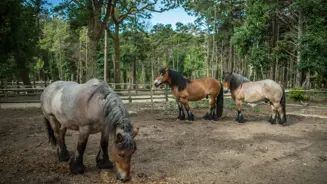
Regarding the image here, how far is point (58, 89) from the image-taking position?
3.95 metres

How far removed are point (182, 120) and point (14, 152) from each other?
17.1ft

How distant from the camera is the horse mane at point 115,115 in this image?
287 centimetres

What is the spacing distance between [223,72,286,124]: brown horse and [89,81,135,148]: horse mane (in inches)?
215

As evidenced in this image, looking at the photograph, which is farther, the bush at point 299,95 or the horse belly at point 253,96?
the bush at point 299,95

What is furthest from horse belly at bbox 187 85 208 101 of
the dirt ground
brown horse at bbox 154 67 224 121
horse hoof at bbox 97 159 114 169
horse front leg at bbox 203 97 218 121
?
horse hoof at bbox 97 159 114 169

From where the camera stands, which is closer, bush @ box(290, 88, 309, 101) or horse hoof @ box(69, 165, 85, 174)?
horse hoof @ box(69, 165, 85, 174)

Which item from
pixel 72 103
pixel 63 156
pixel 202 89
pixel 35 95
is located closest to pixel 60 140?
pixel 63 156

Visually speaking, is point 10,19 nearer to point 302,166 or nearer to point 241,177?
point 241,177

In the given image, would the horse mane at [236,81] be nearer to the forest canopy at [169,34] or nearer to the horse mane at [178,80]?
the horse mane at [178,80]

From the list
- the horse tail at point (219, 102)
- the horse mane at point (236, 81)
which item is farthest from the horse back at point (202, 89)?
the horse mane at point (236, 81)

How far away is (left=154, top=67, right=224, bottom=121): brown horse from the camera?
7.87 metres

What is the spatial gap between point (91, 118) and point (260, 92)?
5.86m

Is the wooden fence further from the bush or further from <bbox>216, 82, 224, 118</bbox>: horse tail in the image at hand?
the bush

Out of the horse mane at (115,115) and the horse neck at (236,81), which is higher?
the horse neck at (236,81)
